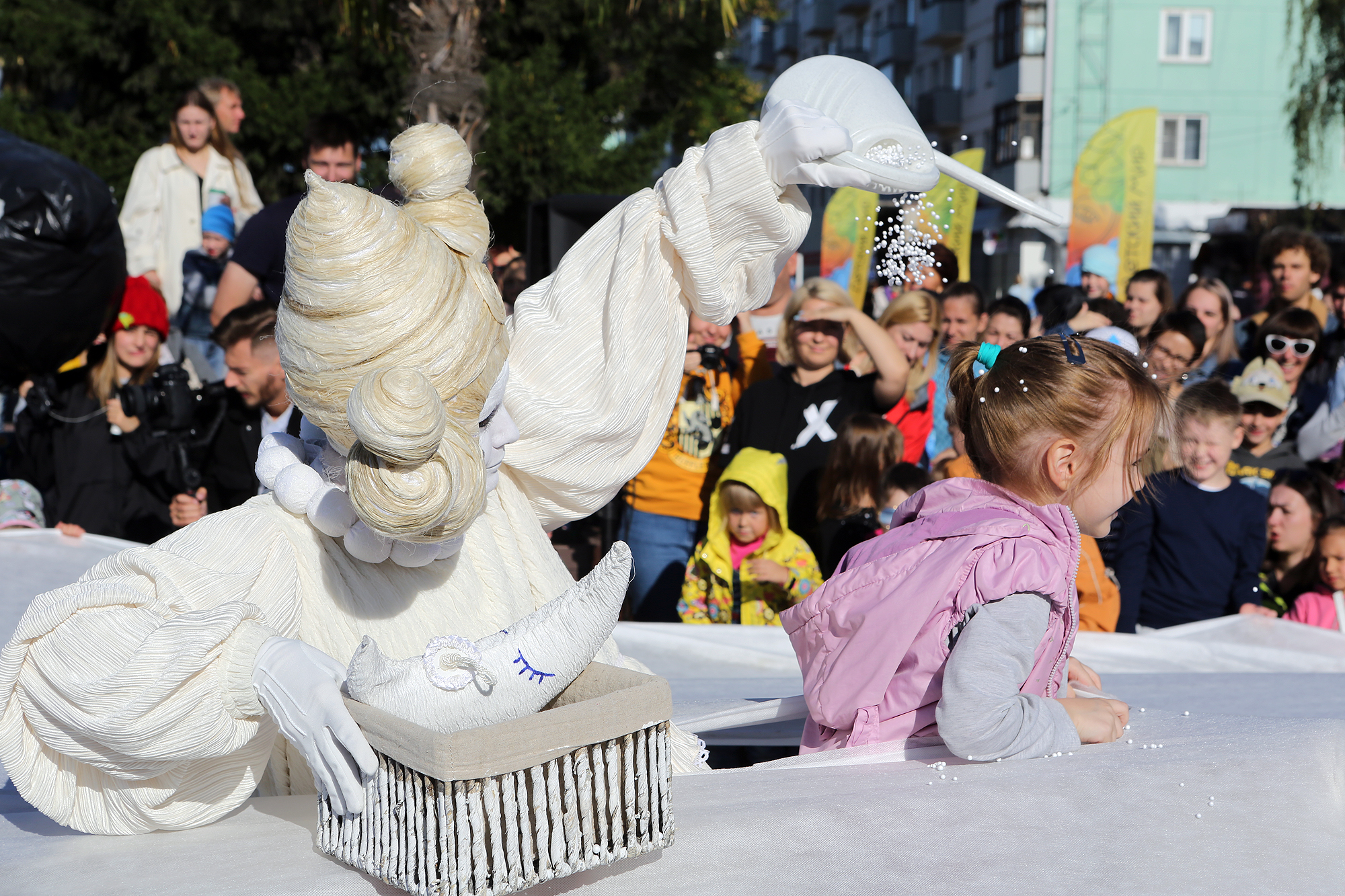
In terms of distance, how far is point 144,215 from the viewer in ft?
18.2

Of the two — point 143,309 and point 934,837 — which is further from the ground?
point 143,309

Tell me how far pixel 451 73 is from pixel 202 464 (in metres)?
4.16

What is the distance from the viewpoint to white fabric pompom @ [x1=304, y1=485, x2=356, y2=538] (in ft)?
4.41

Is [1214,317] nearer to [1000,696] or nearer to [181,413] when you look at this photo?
[181,413]

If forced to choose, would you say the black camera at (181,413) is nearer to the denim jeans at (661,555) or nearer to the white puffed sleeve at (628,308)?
the denim jeans at (661,555)

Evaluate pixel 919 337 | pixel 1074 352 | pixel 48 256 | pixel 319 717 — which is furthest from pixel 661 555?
pixel 319 717

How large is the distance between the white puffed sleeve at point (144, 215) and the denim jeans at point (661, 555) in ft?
9.34

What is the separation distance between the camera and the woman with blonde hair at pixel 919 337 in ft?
14.5

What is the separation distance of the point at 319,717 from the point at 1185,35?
2630cm

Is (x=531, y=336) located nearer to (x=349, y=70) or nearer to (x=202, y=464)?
(x=202, y=464)

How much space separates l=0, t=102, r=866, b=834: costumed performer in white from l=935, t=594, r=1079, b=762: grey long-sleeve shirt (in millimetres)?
452

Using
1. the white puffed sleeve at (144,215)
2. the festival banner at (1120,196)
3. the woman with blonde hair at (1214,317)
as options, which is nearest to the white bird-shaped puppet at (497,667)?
the woman with blonde hair at (1214,317)

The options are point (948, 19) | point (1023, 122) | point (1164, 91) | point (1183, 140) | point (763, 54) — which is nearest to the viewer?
point (1023, 122)

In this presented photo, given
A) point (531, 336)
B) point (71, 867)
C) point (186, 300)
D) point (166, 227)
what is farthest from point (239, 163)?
point (71, 867)
